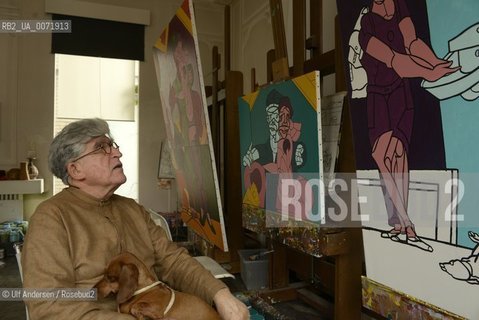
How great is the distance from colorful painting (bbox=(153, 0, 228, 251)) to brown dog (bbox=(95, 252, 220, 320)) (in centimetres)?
75

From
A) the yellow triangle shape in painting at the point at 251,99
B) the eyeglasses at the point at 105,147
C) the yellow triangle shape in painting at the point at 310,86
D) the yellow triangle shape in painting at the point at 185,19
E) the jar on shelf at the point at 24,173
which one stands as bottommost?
the jar on shelf at the point at 24,173

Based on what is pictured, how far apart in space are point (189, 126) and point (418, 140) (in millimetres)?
1541

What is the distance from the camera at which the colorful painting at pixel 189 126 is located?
195 centimetres

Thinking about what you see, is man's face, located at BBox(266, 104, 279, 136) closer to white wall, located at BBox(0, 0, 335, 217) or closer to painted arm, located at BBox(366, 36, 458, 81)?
painted arm, located at BBox(366, 36, 458, 81)

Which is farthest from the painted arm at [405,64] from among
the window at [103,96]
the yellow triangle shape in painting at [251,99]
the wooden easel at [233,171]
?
the window at [103,96]

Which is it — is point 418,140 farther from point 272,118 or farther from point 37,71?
A: point 37,71

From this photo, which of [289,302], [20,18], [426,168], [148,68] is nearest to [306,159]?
[426,168]

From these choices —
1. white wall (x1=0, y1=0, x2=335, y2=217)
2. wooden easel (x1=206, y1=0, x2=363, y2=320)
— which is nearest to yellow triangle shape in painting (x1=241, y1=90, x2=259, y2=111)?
wooden easel (x1=206, y1=0, x2=363, y2=320)

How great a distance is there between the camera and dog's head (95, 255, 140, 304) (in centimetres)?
113

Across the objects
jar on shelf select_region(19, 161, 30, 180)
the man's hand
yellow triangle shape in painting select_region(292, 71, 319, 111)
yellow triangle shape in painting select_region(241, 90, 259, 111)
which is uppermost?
yellow triangle shape in painting select_region(241, 90, 259, 111)

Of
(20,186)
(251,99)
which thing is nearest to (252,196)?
(251,99)

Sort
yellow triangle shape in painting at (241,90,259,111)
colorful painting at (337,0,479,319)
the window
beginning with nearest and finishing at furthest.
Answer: colorful painting at (337,0,479,319)
yellow triangle shape in painting at (241,90,259,111)
the window

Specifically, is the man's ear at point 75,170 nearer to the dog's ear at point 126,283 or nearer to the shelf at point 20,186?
the dog's ear at point 126,283

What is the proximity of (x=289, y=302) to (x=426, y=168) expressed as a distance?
126 centimetres
